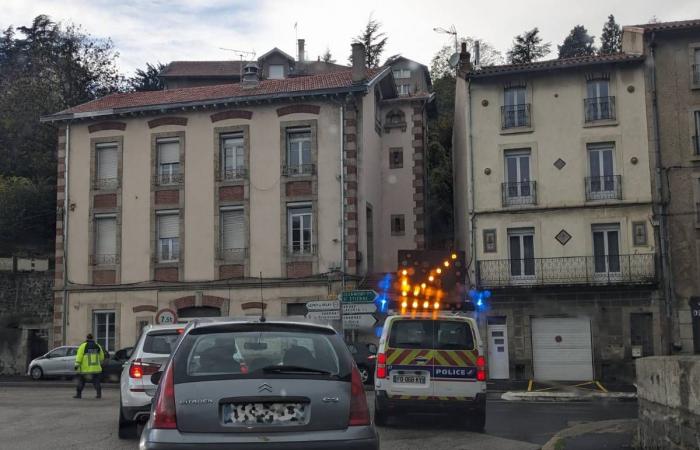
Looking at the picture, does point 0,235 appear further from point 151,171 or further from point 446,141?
point 446,141

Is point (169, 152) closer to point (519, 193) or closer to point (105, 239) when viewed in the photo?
point (105, 239)

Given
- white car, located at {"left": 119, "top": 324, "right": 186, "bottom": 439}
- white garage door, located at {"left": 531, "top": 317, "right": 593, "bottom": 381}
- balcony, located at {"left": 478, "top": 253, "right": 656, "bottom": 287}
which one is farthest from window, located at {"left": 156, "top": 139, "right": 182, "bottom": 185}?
white car, located at {"left": 119, "top": 324, "right": 186, "bottom": 439}

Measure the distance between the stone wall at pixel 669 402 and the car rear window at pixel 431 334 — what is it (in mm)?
4380

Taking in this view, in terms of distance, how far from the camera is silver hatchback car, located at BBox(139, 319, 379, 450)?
5816 millimetres

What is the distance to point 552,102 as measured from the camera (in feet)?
102

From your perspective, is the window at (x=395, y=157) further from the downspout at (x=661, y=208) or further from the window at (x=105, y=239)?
the window at (x=105, y=239)

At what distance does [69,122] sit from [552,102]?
19.3 meters

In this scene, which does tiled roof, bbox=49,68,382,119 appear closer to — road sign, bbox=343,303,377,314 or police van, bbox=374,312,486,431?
road sign, bbox=343,303,377,314

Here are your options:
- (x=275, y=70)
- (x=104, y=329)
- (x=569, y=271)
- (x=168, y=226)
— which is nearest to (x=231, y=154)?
(x=168, y=226)

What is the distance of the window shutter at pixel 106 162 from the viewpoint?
34062 mm

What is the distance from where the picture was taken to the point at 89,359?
67.3ft

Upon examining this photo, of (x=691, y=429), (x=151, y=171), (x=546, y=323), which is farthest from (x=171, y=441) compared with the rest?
(x=151, y=171)

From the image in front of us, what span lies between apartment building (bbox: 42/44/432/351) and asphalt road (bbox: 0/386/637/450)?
39.8 ft

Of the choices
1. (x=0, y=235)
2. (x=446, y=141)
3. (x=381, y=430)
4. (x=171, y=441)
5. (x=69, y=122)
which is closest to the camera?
→ (x=171, y=441)
